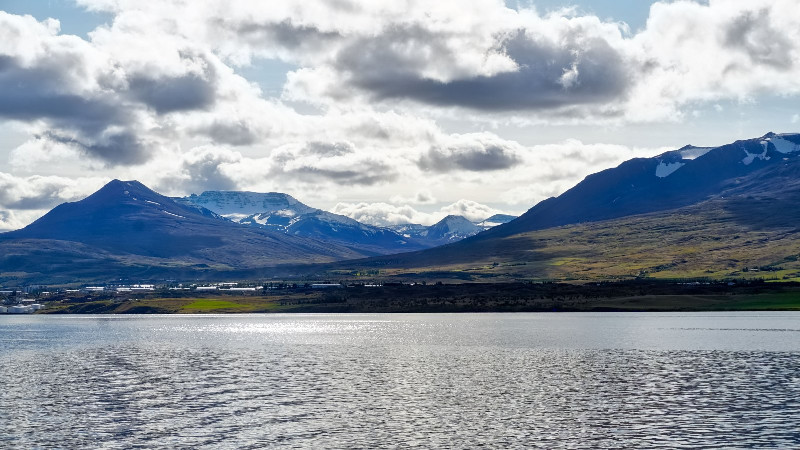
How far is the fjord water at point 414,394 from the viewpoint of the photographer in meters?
65.6

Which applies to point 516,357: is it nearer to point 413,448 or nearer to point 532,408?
point 532,408

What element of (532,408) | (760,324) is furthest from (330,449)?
(760,324)

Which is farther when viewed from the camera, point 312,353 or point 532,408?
point 312,353

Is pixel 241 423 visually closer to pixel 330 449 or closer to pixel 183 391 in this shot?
pixel 330 449

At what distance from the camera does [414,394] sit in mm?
90125

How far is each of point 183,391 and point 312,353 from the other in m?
48.8

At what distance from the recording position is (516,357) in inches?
5064

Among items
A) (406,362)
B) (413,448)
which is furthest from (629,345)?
(413,448)

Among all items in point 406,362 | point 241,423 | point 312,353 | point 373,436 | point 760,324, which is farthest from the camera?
point 760,324

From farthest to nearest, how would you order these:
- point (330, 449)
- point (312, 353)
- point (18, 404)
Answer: point (312, 353)
point (18, 404)
point (330, 449)

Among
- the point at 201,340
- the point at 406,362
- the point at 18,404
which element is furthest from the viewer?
the point at 201,340

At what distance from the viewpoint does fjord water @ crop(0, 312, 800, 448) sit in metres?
65.6

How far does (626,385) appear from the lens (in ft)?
306

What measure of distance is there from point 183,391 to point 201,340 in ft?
291
